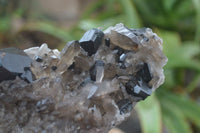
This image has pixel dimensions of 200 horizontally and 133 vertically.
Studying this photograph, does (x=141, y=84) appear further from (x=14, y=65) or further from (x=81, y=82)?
(x=14, y=65)

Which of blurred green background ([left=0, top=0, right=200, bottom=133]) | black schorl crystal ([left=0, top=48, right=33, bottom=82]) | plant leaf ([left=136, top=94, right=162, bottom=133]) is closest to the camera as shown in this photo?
black schorl crystal ([left=0, top=48, right=33, bottom=82])

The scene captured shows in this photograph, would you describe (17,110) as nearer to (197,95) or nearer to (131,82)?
(131,82)

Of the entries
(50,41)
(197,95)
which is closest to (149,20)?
(197,95)

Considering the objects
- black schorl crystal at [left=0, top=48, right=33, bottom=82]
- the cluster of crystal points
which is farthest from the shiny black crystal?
black schorl crystal at [left=0, top=48, right=33, bottom=82]

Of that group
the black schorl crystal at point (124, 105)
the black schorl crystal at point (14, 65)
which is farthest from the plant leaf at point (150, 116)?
the black schorl crystal at point (14, 65)

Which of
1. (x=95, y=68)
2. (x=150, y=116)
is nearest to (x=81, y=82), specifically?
(x=95, y=68)

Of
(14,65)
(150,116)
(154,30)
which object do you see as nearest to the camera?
(14,65)

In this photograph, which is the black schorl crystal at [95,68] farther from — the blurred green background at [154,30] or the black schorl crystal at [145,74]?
the blurred green background at [154,30]

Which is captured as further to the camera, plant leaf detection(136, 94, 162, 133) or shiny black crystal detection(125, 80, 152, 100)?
plant leaf detection(136, 94, 162, 133)

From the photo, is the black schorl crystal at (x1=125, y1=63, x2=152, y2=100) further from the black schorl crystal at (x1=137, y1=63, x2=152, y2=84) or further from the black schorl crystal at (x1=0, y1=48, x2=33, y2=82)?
the black schorl crystal at (x1=0, y1=48, x2=33, y2=82)
